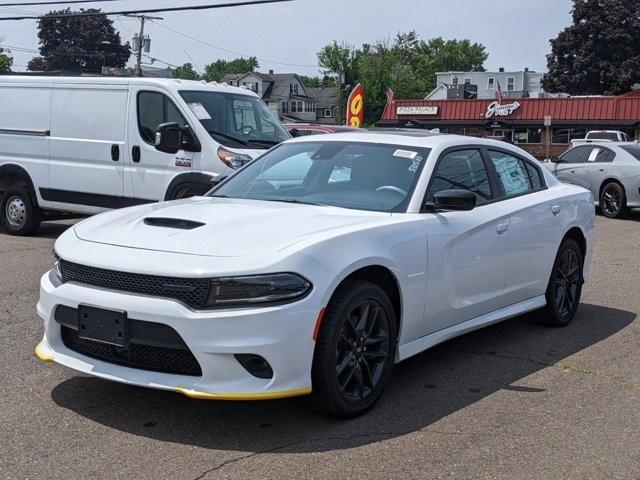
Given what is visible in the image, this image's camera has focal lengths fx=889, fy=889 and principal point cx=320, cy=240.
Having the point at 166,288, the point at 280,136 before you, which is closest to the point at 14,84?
the point at 280,136

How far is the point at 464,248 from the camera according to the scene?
554cm

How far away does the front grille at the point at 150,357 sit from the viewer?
14.0 feet

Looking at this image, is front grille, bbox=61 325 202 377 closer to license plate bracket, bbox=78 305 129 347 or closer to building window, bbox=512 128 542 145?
license plate bracket, bbox=78 305 129 347

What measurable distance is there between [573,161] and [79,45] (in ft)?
243

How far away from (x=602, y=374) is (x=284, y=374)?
2.47 metres

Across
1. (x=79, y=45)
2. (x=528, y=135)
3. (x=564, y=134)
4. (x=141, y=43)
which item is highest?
→ (x=79, y=45)

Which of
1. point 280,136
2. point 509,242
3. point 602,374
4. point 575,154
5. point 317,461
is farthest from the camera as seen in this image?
point 575,154

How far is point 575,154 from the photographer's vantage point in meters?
18.4

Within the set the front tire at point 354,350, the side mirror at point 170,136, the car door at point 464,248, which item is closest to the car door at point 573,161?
the side mirror at point 170,136

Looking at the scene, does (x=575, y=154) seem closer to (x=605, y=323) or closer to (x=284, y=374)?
(x=605, y=323)

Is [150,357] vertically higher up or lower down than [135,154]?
lower down

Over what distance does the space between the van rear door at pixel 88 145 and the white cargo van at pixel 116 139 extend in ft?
0.04

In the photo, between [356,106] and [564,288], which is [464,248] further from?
[356,106]

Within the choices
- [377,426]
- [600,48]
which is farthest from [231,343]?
[600,48]
